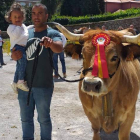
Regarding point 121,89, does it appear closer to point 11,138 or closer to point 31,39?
point 31,39

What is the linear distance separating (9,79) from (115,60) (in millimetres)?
7403

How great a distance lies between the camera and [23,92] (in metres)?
4.30

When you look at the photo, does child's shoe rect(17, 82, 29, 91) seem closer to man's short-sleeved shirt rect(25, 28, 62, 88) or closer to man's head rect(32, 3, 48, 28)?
man's short-sleeved shirt rect(25, 28, 62, 88)

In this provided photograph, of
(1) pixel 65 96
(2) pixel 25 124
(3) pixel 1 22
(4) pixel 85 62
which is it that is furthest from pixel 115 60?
(3) pixel 1 22

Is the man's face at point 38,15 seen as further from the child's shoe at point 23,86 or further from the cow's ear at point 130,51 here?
the cow's ear at point 130,51

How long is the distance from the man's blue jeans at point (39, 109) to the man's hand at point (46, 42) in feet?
2.29

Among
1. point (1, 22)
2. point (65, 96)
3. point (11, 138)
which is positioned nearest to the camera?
point (11, 138)

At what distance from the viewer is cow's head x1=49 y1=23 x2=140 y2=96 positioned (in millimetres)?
3631

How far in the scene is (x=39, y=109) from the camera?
4.22 m

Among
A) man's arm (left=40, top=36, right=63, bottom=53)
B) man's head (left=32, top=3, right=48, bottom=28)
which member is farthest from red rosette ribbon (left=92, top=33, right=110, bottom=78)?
man's head (left=32, top=3, right=48, bottom=28)

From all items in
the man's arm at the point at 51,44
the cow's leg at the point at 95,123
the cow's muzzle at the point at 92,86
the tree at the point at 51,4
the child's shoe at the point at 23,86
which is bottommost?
the cow's leg at the point at 95,123

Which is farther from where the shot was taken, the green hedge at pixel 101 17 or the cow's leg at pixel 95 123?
the green hedge at pixel 101 17

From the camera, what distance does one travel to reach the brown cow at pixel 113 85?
12.8 ft

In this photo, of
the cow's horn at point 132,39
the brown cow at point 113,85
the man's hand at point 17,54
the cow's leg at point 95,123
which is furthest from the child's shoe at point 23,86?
the cow's horn at point 132,39
